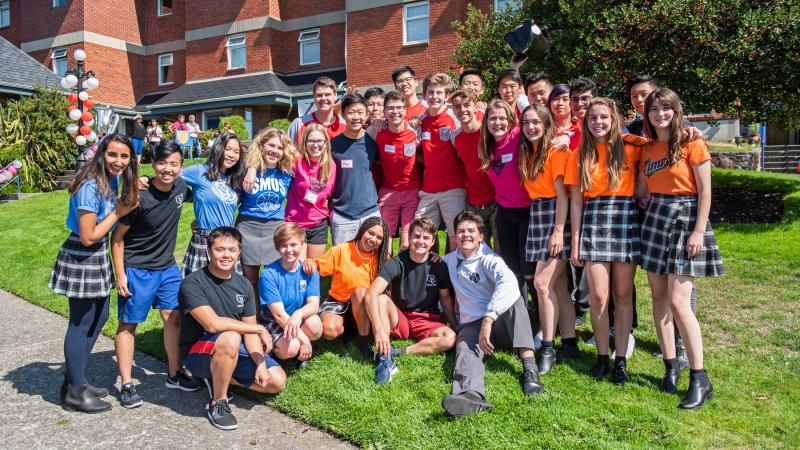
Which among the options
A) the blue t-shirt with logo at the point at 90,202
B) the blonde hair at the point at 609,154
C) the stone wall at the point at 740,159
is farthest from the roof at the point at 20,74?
the stone wall at the point at 740,159

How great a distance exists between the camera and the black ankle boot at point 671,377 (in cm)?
401

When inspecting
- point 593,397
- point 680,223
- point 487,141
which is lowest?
point 593,397

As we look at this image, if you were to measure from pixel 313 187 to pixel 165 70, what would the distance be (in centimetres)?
2636

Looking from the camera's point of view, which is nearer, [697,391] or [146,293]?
[697,391]

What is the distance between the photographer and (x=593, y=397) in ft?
12.8

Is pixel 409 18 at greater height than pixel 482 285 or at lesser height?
greater

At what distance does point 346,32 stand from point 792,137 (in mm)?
18559

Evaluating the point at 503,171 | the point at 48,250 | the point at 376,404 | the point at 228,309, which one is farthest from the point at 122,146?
the point at 48,250

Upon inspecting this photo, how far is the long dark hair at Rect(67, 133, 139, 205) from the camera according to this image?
3914 mm

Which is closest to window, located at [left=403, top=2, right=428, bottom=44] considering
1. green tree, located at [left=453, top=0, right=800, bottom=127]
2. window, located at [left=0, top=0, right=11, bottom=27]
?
green tree, located at [left=453, top=0, right=800, bottom=127]

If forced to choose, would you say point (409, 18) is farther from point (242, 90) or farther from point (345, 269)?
point (345, 269)

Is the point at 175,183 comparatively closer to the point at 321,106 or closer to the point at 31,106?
the point at 321,106

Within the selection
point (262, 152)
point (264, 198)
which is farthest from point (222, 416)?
point (262, 152)

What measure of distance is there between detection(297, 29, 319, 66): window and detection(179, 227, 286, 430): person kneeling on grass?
19883 mm
